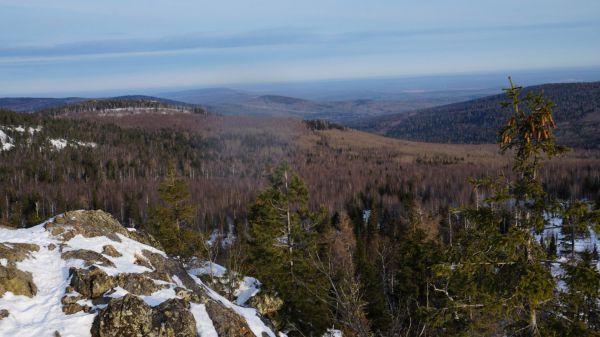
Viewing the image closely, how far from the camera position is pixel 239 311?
1631cm

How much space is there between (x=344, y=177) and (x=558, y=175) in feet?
226

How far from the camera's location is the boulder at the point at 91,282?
45.0 ft

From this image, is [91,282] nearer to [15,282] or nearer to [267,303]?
[15,282]

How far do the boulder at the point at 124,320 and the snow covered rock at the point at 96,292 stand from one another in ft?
0.09

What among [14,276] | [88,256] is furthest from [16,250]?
[88,256]

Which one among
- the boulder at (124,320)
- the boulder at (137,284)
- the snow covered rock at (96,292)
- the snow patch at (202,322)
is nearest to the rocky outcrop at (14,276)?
the snow covered rock at (96,292)

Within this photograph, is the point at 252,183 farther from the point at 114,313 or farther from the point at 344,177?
the point at 114,313

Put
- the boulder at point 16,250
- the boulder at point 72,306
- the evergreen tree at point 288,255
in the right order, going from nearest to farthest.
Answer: the boulder at point 72,306 → the boulder at point 16,250 → the evergreen tree at point 288,255

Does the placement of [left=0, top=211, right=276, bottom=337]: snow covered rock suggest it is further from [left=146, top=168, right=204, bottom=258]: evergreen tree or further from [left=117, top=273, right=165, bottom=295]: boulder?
[left=146, top=168, right=204, bottom=258]: evergreen tree

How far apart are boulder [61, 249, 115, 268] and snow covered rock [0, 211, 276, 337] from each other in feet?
0.11

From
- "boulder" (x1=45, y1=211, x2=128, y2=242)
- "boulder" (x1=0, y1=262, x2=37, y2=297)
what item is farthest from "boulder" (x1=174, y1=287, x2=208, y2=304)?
"boulder" (x1=45, y1=211, x2=128, y2=242)

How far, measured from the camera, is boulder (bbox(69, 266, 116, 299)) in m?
13.7

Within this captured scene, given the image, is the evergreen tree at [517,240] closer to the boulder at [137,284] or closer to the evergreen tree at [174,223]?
the boulder at [137,284]

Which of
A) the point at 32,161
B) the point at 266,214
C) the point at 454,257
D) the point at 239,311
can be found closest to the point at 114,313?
the point at 239,311
